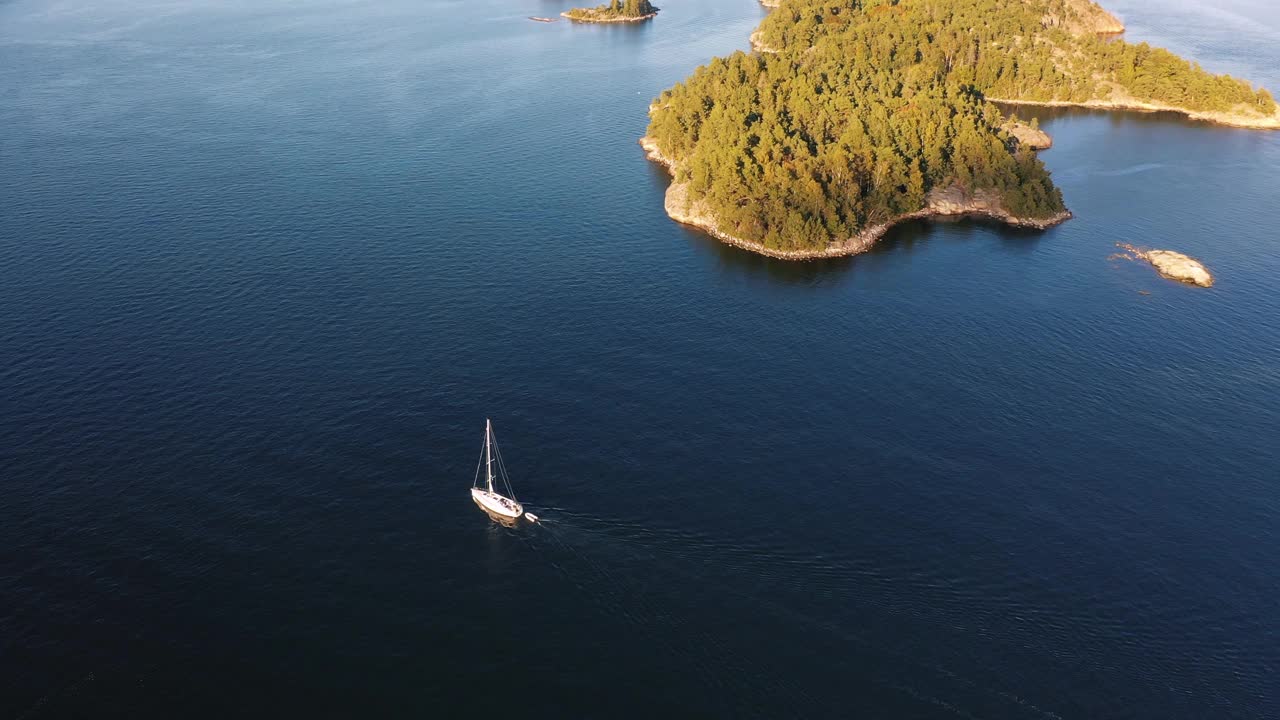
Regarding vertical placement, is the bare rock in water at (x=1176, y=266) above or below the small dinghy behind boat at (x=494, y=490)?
above

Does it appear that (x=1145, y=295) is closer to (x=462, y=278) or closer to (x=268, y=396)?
(x=462, y=278)

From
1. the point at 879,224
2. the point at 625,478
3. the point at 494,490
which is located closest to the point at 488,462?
the point at 494,490

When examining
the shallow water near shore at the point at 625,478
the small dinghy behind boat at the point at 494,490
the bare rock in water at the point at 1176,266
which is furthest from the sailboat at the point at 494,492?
the bare rock in water at the point at 1176,266

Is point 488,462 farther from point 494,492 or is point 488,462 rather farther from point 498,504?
point 498,504

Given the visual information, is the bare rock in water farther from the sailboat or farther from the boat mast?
the sailboat

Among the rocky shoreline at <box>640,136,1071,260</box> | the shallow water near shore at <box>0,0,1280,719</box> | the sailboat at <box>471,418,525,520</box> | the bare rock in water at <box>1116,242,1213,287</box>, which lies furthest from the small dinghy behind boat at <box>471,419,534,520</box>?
the bare rock in water at <box>1116,242,1213,287</box>

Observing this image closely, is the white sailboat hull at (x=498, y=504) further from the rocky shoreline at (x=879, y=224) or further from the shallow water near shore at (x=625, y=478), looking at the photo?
the rocky shoreline at (x=879, y=224)

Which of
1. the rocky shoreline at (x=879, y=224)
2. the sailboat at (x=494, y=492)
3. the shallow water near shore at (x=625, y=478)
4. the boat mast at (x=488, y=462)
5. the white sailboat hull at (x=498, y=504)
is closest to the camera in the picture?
the shallow water near shore at (x=625, y=478)
